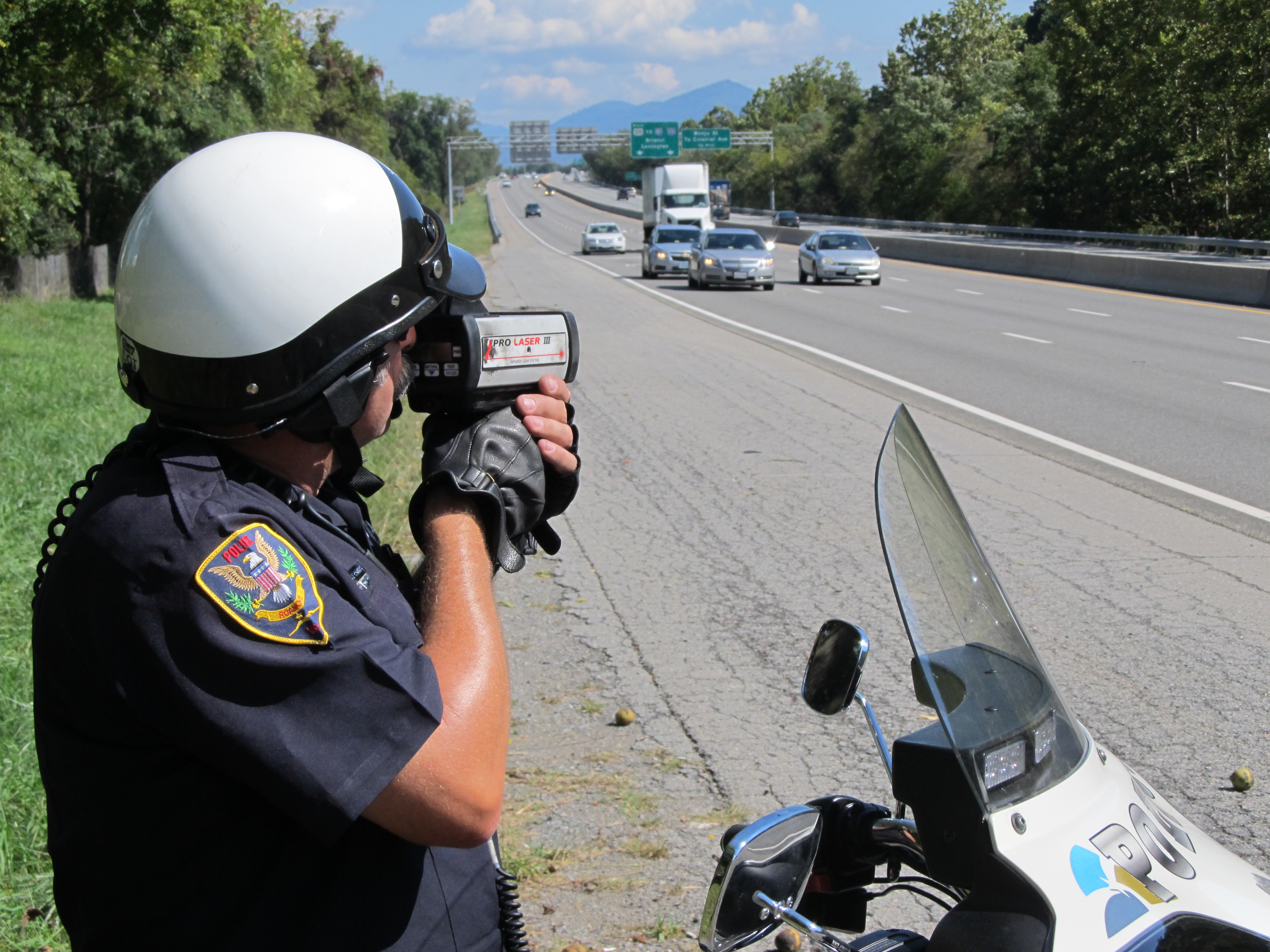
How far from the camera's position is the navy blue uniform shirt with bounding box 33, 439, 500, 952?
1.31m

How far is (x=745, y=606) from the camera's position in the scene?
18.6 ft

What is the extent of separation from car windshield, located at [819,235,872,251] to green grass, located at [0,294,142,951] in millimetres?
17756

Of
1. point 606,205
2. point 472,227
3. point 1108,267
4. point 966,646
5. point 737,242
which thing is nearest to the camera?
point 966,646

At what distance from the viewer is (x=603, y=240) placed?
156ft

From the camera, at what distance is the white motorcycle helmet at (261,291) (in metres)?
1.50

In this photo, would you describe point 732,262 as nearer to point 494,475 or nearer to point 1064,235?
point 1064,235

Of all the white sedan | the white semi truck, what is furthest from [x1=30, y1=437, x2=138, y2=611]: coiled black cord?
the white sedan

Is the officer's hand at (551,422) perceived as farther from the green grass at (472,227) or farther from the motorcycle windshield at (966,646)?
the green grass at (472,227)

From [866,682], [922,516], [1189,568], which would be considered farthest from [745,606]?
[922,516]

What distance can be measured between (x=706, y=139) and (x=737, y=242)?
64.3 metres

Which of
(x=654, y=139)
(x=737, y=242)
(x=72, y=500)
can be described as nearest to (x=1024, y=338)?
(x=737, y=242)

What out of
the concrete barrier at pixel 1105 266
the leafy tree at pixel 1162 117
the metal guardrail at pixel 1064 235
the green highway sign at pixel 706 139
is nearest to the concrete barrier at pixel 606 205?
the green highway sign at pixel 706 139

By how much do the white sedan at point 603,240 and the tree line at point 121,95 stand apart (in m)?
11.5

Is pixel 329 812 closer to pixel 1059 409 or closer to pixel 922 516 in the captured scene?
A: pixel 922 516
